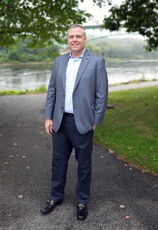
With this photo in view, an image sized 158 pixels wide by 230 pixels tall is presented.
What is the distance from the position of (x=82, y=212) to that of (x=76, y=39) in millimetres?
2032

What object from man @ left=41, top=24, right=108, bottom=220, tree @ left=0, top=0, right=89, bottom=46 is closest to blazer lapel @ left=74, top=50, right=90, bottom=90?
man @ left=41, top=24, right=108, bottom=220

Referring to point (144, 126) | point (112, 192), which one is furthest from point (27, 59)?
point (112, 192)

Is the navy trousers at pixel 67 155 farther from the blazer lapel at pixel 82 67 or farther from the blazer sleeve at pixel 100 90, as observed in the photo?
the blazer lapel at pixel 82 67

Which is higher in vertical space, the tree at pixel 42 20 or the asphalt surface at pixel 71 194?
the tree at pixel 42 20

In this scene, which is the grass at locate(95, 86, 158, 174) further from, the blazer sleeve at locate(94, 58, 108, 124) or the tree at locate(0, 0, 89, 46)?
the tree at locate(0, 0, 89, 46)

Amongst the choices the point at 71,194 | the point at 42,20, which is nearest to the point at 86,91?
the point at 71,194

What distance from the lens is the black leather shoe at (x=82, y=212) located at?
3410 millimetres

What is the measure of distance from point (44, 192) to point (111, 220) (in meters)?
1.17

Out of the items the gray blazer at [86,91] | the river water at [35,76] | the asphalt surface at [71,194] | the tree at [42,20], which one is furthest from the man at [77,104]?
the river water at [35,76]

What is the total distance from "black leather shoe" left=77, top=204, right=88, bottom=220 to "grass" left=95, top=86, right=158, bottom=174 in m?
1.89

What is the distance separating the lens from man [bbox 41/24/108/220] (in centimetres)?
322

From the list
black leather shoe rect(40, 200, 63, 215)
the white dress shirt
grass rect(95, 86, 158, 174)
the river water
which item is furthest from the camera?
the river water

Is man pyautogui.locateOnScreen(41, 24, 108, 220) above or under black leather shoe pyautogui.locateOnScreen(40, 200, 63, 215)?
above

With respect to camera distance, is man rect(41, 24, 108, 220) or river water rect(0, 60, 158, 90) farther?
river water rect(0, 60, 158, 90)
